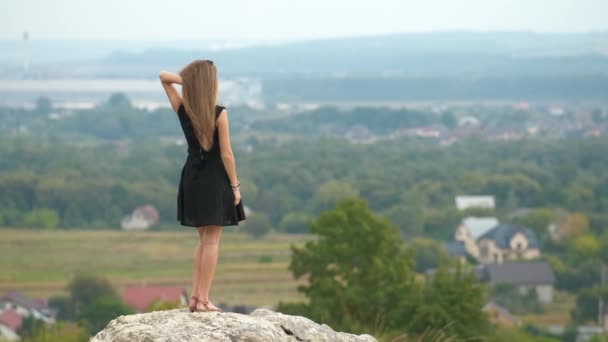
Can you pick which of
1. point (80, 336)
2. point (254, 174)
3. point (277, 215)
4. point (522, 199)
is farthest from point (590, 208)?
point (80, 336)

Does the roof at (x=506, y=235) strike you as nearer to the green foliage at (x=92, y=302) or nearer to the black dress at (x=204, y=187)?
the green foliage at (x=92, y=302)

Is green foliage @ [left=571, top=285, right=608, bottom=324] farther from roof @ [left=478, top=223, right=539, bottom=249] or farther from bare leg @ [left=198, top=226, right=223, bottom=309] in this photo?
bare leg @ [left=198, top=226, right=223, bottom=309]

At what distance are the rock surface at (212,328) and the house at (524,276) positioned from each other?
46643 millimetres

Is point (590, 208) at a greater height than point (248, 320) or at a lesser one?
lesser

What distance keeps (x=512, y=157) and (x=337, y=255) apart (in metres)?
94.8

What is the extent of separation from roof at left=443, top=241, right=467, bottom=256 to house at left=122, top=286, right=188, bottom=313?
73.2 ft

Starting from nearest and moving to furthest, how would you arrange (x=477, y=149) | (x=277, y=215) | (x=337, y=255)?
(x=337, y=255)
(x=277, y=215)
(x=477, y=149)

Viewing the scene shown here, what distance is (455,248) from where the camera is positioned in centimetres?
7150

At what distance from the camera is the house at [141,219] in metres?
78.2

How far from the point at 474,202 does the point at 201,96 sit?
81513 mm

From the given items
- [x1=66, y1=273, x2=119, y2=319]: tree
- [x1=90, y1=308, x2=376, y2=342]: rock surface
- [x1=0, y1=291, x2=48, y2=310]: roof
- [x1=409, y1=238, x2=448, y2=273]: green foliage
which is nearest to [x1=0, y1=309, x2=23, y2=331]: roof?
[x1=0, y1=291, x2=48, y2=310]: roof

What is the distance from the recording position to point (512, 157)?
11850 centimetres

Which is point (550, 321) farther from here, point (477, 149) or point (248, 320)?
point (477, 149)

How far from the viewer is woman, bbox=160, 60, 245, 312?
793 centimetres
